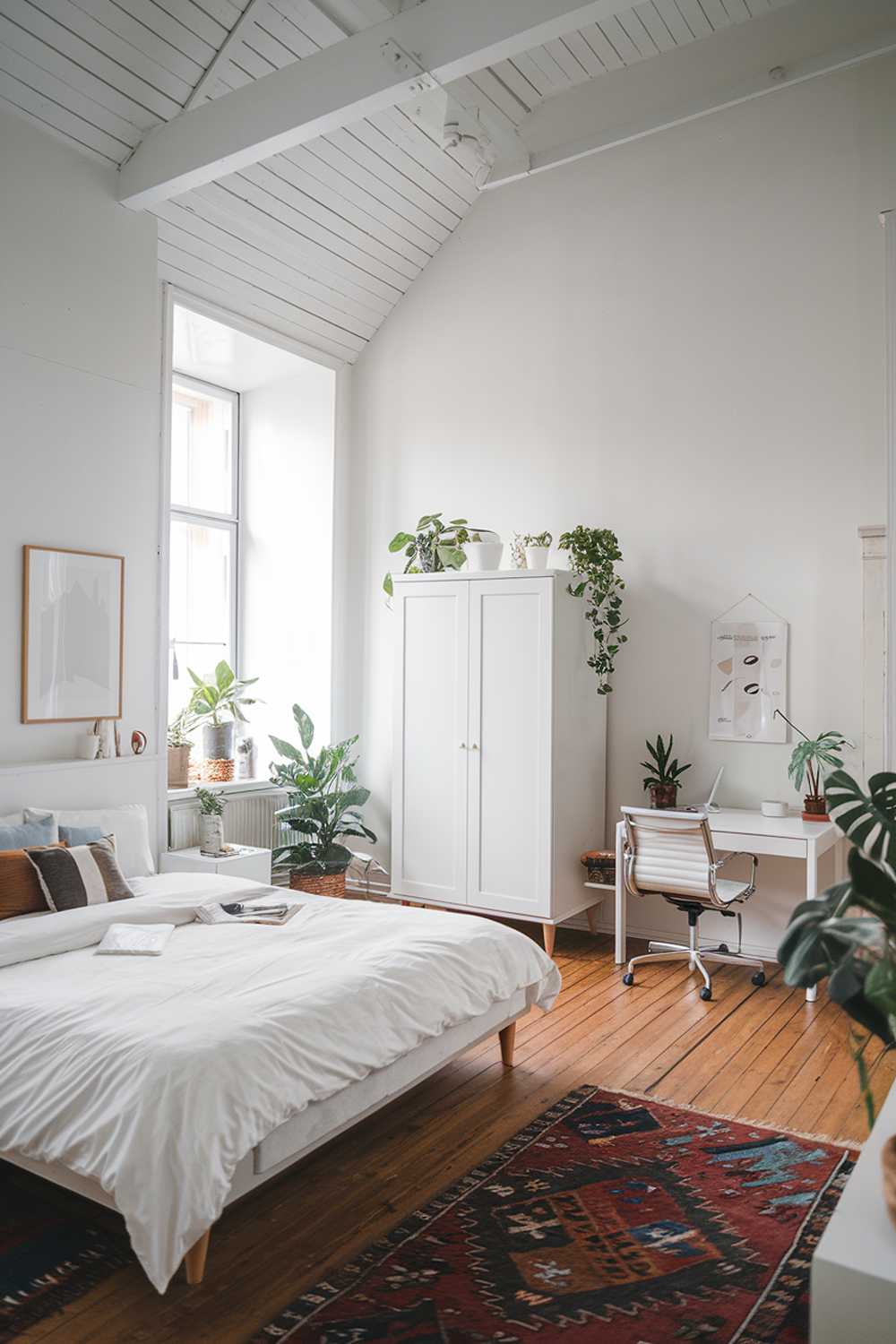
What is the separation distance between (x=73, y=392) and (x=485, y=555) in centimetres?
208

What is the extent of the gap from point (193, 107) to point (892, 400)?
320cm

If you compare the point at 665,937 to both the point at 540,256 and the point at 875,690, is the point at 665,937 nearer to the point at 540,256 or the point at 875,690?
the point at 875,690

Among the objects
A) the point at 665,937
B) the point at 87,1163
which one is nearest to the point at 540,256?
the point at 665,937

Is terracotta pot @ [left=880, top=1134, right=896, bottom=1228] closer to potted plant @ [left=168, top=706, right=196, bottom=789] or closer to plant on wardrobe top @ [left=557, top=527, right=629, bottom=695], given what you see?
plant on wardrobe top @ [left=557, top=527, right=629, bottom=695]

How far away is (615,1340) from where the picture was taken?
2.06m

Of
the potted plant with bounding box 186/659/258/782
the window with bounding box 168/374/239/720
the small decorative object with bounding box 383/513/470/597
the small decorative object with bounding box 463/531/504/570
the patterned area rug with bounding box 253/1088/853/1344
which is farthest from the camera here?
the window with bounding box 168/374/239/720

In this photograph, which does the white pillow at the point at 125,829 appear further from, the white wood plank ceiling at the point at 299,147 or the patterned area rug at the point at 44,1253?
the white wood plank ceiling at the point at 299,147

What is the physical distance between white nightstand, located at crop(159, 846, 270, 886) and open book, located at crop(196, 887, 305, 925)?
782mm

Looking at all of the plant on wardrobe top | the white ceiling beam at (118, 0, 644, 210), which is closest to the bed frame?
the plant on wardrobe top

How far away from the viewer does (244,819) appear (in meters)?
5.61

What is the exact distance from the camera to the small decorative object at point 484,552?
5141mm

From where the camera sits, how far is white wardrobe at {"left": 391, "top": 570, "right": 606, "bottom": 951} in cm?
483

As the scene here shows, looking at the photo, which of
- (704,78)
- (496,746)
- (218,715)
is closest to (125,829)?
(218,715)

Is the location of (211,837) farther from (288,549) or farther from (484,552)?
(288,549)
